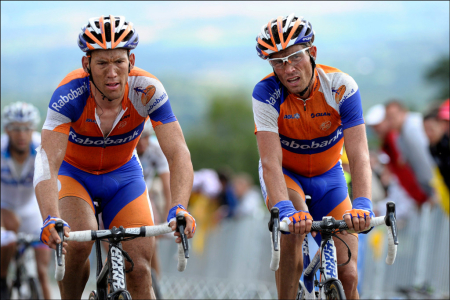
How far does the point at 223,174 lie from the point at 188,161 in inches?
378

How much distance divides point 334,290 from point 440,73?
191 feet

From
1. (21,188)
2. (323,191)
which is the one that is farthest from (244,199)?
(323,191)

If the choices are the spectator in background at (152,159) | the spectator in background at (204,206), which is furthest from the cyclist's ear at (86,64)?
the spectator in background at (204,206)

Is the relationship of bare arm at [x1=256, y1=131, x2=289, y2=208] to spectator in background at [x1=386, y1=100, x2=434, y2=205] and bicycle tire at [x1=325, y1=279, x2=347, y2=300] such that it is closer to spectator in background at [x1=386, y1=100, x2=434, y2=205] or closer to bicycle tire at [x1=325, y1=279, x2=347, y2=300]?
bicycle tire at [x1=325, y1=279, x2=347, y2=300]

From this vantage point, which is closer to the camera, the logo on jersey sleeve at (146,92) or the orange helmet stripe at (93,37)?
the orange helmet stripe at (93,37)

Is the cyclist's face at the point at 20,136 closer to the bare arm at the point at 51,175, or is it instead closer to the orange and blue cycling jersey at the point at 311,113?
the bare arm at the point at 51,175

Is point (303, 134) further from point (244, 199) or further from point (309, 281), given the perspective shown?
point (244, 199)

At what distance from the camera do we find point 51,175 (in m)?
4.79

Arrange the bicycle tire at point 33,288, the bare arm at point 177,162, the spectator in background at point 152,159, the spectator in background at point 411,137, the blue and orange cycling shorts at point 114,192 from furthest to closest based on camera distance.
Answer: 1. the spectator in background at point 152,159
2. the spectator in background at point 411,137
3. the bicycle tire at point 33,288
4. the blue and orange cycling shorts at point 114,192
5. the bare arm at point 177,162

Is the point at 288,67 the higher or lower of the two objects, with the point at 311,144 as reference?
higher

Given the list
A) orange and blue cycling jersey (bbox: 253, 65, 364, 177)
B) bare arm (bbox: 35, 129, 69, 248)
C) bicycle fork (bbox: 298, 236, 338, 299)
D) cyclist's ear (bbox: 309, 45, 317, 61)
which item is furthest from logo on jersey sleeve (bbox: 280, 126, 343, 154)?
bare arm (bbox: 35, 129, 69, 248)

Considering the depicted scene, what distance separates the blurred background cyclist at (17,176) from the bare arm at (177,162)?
14.2 feet

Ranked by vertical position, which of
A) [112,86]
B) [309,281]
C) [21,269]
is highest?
[112,86]

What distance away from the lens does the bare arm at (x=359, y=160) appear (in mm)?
4965
